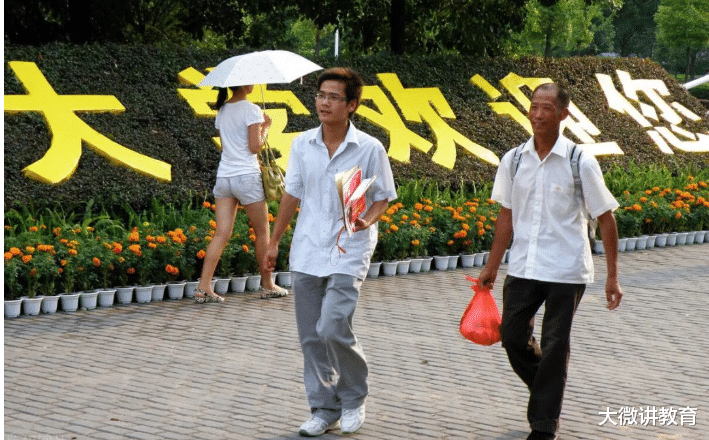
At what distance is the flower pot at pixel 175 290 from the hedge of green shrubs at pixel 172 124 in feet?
7.78

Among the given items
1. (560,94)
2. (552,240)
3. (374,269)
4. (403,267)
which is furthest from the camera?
(403,267)

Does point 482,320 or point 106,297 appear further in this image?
point 106,297

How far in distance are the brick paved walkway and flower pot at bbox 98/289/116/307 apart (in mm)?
134

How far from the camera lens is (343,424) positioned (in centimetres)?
544

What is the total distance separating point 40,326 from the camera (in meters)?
7.93

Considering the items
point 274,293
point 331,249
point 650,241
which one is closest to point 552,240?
point 331,249

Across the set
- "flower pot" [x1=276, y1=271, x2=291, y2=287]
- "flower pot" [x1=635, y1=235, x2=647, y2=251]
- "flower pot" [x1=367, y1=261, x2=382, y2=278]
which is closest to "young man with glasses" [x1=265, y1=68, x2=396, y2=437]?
"flower pot" [x1=276, y1=271, x2=291, y2=287]

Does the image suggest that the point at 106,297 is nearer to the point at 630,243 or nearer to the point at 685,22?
the point at 630,243

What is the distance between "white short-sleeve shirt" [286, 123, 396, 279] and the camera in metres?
5.30

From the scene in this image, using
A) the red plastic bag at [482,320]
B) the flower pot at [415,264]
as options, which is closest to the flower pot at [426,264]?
the flower pot at [415,264]

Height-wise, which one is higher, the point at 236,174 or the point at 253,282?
the point at 236,174

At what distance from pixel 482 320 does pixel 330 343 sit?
0.75 m

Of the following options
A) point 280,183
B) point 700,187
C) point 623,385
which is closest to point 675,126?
point 700,187

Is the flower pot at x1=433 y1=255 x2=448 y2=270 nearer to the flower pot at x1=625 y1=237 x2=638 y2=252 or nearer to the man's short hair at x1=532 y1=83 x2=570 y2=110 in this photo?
the flower pot at x1=625 y1=237 x2=638 y2=252
